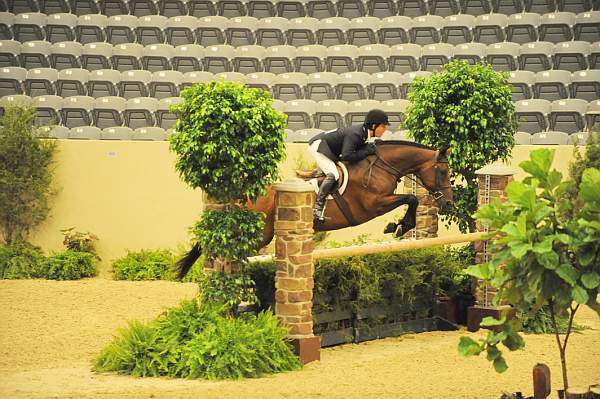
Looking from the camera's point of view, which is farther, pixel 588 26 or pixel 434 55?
pixel 588 26

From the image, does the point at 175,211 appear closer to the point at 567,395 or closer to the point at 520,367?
the point at 520,367

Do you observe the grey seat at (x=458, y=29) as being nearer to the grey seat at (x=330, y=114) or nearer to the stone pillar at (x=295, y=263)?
the grey seat at (x=330, y=114)

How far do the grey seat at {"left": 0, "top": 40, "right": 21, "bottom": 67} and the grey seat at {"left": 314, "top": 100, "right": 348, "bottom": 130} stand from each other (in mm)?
5722

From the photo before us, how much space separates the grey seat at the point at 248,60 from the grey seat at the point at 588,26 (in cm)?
560

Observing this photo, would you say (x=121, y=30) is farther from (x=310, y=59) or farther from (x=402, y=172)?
(x=402, y=172)

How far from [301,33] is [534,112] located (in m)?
4.70

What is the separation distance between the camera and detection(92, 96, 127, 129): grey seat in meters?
17.3

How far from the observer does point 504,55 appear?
18094 mm

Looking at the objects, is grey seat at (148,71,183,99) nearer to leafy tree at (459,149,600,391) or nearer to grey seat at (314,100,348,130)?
grey seat at (314,100,348,130)

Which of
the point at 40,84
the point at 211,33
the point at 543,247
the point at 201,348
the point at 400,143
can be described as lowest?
the point at 201,348

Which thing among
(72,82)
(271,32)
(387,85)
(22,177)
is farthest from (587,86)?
(22,177)

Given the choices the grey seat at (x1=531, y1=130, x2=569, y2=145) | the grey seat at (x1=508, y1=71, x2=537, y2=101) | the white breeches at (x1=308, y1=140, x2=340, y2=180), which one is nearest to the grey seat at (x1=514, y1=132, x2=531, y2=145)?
the grey seat at (x1=531, y1=130, x2=569, y2=145)

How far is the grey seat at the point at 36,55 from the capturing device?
1883 centimetres

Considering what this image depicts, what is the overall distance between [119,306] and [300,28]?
27.1 ft
